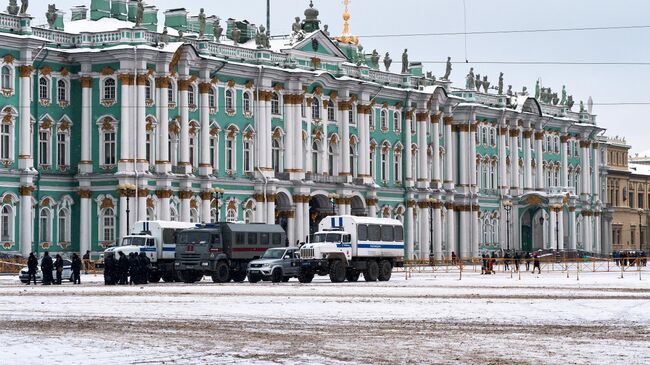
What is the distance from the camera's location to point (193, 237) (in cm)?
6769

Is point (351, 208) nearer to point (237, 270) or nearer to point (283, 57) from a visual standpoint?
point (283, 57)

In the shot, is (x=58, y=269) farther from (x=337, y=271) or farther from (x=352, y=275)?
(x=352, y=275)

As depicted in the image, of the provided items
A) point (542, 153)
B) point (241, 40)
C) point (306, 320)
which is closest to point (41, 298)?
point (306, 320)

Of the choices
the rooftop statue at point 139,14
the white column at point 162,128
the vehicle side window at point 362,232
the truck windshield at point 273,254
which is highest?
the rooftop statue at point 139,14

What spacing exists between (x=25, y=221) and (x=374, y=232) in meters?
23.1

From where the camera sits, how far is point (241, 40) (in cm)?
10312

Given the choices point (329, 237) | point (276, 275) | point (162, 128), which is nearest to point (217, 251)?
point (276, 275)

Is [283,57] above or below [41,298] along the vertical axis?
above

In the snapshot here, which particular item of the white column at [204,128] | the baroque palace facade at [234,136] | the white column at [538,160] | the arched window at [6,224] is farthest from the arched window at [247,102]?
the white column at [538,160]

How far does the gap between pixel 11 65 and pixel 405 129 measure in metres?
37.8

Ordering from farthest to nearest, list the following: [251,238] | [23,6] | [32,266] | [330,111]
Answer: [330,111] < [23,6] < [251,238] < [32,266]

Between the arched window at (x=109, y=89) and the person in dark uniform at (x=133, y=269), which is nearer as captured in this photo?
the person in dark uniform at (x=133, y=269)

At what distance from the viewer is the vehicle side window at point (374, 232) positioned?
69.1 meters

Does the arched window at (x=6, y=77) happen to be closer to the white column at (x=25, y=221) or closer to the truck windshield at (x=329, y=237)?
the white column at (x=25, y=221)
